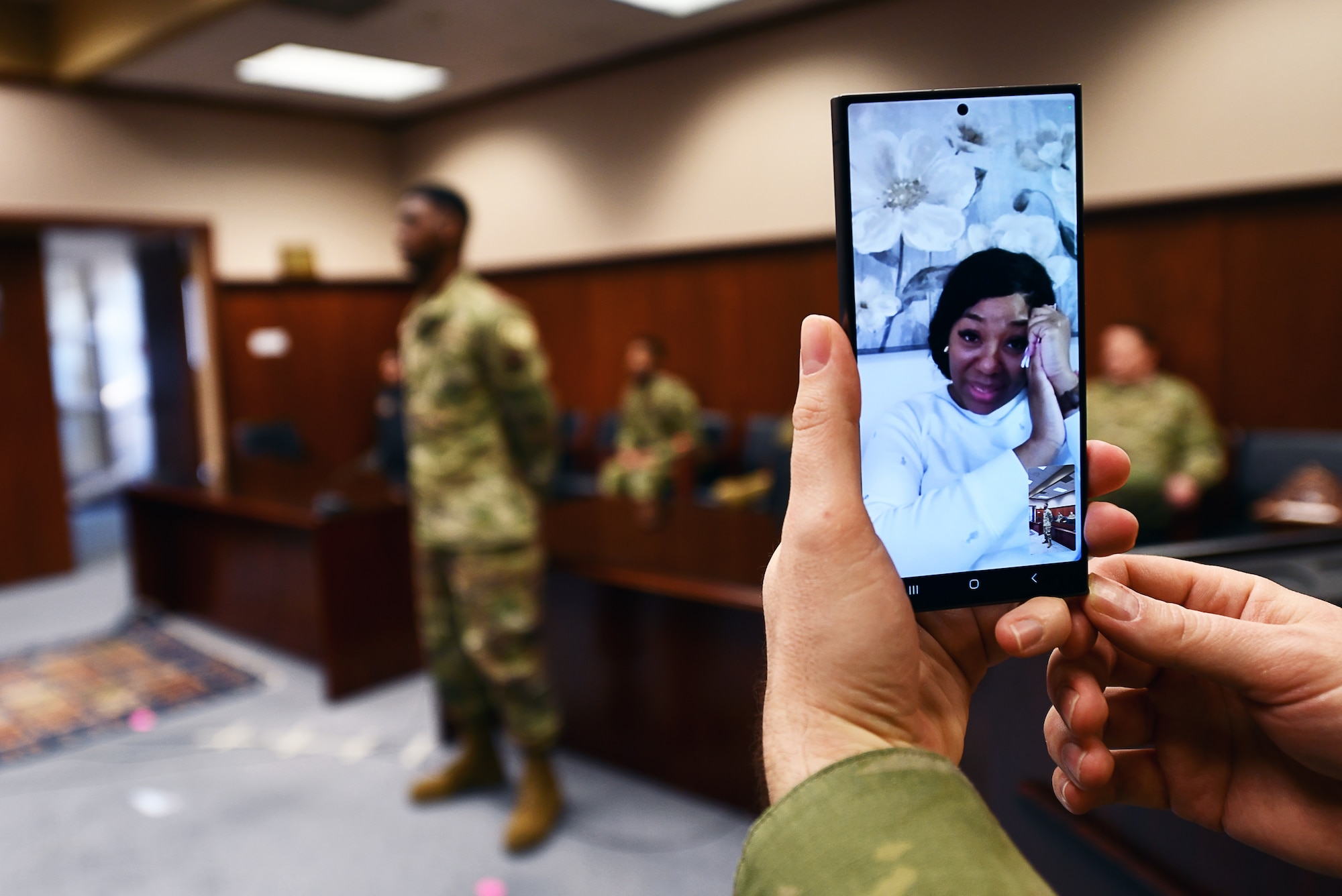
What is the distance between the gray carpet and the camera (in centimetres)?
218

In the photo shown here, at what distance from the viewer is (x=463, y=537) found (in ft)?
7.50

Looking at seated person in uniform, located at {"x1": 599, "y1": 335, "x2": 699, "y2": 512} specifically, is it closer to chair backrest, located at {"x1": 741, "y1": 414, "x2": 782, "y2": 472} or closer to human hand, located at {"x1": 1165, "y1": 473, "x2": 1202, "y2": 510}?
chair backrest, located at {"x1": 741, "y1": 414, "x2": 782, "y2": 472}

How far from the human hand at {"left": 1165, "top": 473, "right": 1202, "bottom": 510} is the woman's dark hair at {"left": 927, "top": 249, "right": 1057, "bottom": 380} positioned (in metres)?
3.04

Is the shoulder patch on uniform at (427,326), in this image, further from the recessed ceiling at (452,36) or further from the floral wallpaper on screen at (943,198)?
the recessed ceiling at (452,36)

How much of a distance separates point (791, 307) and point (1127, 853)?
13.7ft

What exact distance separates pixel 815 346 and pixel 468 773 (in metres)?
2.37

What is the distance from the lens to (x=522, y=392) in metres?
2.36

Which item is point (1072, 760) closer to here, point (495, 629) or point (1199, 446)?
point (495, 629)

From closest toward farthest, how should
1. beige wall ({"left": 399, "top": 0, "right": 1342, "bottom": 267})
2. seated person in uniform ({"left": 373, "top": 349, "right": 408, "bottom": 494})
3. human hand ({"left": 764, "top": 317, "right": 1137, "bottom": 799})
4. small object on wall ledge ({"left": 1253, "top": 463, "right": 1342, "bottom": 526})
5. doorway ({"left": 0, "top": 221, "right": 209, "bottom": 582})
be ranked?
human hand ({"left": 764, "top": 317, "right": 1137, "bottom": 799}), beige wall ({"left": 399, "top": 0, "right": 1342, "bottom": 267}), small object on wall ledge ({"left": 1253, "top": 463, "right": 1342, "bottom": 526}), seated person in uniform ({"left": 373, "top": 349, "right": 408, "bottom": 494}), doorway ({"left": 0, "top": 221, "right": 209, "bottom": 582})

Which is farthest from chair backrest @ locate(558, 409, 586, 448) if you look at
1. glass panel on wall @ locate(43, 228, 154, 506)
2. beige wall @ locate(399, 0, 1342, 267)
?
glass panel on wall @ locate(43, 228, 154, 506)

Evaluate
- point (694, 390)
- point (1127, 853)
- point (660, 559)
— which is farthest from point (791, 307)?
point (1127, 853)

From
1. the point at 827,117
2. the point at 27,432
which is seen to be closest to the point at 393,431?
the point at 27,432

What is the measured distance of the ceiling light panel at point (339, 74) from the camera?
5.02 m

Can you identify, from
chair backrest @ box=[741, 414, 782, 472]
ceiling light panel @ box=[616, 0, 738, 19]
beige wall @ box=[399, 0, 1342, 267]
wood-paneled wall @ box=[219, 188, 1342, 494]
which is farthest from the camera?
chair backrest @ box=[741, 414, 782, 472]
